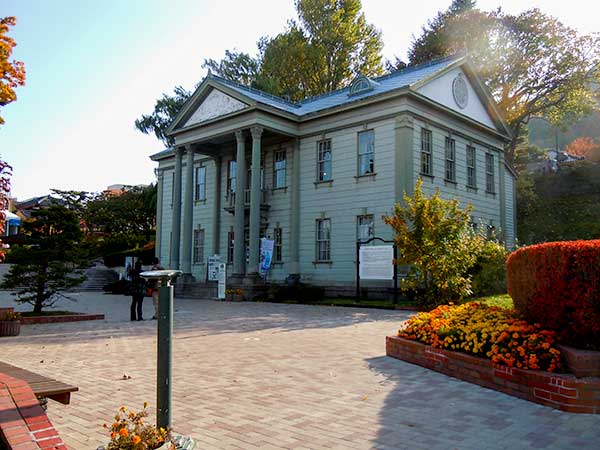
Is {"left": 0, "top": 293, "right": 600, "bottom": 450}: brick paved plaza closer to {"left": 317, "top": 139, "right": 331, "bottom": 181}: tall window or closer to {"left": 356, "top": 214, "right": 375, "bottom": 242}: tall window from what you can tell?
{"left": 356, "top": 214, "right": 375, "bottom": 242}: tall window

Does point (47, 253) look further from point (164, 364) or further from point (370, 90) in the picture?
point (370, 90)

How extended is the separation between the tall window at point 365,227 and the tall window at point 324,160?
121 inches

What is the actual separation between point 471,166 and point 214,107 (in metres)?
13.7

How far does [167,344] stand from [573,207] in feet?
138

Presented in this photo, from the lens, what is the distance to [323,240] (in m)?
25.5

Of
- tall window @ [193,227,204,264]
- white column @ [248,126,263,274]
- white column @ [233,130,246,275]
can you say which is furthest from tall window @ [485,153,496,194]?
tall window @ [193,227,204,264]

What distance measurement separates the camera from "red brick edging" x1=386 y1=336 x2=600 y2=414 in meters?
5.57

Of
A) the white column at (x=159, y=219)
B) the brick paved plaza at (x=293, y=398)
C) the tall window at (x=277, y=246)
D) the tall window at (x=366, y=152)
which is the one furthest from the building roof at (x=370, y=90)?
the brick paved plaza at (x=293, y=398)

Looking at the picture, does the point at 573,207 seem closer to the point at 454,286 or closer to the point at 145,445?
the point at 454,286

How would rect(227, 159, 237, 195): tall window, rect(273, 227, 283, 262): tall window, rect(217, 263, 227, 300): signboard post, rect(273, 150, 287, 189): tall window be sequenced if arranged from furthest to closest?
rect(227, 159, 237, 195): tall window < rect(273, 150, 287, 189): tall window < rect(273, 227, 283, 262): tall window < rect(217, 263, 227, 300): signboard post

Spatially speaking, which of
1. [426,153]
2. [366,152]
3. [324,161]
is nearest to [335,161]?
[324,161]

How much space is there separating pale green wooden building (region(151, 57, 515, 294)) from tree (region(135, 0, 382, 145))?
14.3 metres

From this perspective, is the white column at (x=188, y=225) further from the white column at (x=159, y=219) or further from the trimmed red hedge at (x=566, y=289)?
the trimmed red hedge at (x=566, y=289)

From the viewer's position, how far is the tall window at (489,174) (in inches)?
1114
